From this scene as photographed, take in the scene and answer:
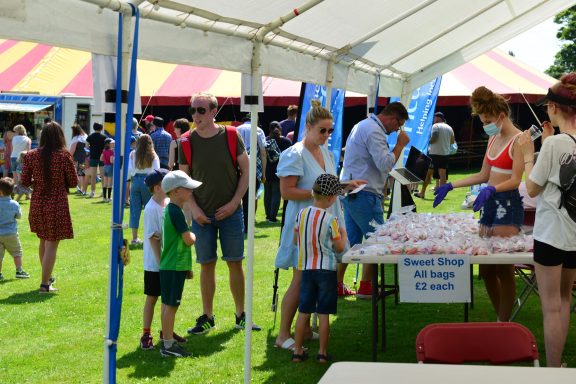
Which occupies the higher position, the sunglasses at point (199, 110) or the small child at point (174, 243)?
the sunglasses at point (199, 110)

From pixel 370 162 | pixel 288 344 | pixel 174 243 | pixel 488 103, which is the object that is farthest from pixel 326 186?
pixel 370 162

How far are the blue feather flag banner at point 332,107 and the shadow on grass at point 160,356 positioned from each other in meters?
1.88

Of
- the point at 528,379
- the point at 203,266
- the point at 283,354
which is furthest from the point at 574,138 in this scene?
the point at 203,266

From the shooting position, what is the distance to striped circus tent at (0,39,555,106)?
2261cm

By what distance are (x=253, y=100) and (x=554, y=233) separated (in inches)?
71.6

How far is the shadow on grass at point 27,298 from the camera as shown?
27.2 ft

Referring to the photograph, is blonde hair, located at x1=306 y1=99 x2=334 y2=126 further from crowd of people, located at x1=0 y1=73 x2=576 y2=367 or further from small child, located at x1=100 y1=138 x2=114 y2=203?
small child, located at x1=100 y1=138 x2=114 y2=203

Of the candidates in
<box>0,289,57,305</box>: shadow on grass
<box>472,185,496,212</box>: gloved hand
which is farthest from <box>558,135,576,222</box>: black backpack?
<box>0,289,57,305</box>: shadow on grass

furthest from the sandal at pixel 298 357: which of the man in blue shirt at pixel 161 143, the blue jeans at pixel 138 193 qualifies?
the man in blue shirt at pixel 161 143

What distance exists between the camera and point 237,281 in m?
6.70

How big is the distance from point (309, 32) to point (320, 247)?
4.70 feet

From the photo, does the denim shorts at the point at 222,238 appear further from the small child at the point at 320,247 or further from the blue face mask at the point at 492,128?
the blue face mask at the point at 492,128

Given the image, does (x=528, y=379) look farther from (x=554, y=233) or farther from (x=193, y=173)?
(x=193, y=173)

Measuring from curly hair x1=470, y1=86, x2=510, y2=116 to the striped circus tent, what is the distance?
620 inches
